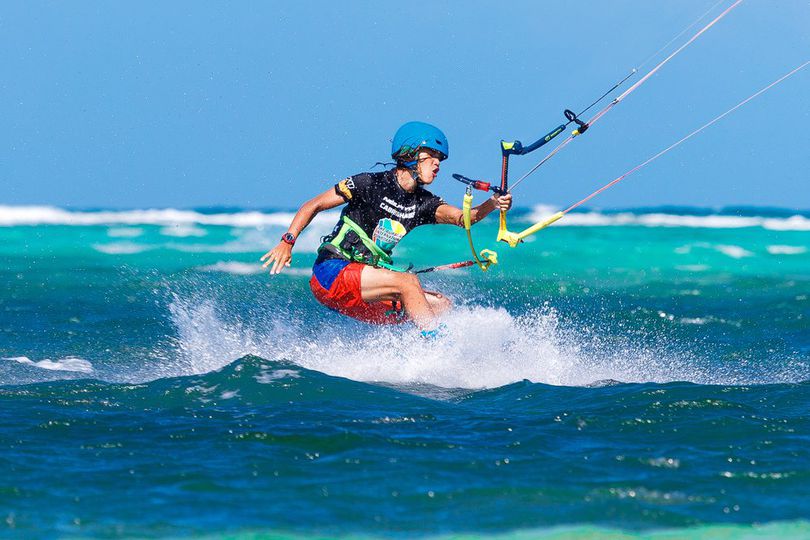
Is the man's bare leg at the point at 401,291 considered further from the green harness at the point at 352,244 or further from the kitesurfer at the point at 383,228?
the green harness at the point at 352,244

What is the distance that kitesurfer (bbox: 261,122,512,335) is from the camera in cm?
782

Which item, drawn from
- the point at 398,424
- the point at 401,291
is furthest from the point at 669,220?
the point at 398,424

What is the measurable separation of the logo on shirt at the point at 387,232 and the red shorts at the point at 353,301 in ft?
1.00

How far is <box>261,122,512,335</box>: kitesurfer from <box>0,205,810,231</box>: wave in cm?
1854

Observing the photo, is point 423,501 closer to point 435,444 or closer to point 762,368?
point 435,444

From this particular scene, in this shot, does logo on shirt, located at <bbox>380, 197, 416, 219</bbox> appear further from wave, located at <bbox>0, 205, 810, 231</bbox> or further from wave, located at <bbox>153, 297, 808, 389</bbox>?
wave, located at <bbox>0, 205, 810, 231</bbox>

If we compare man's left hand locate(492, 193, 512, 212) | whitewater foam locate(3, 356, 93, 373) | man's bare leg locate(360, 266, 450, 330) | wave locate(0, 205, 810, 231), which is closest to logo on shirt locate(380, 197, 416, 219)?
man's bare leg locate(360, 266, 450, 330)

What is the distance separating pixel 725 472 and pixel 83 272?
620 inches

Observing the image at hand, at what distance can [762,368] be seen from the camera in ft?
29.1

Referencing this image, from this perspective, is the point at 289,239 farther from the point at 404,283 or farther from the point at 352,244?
the point at 404,283

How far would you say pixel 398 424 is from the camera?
19.1 feet

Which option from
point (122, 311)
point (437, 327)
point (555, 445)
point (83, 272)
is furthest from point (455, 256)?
point (555, 445)

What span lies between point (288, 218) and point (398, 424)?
2426 centimetres

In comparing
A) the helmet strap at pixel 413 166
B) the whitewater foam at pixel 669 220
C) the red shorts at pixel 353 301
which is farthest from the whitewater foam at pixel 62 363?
the whitewater foam at pixel 669 220
